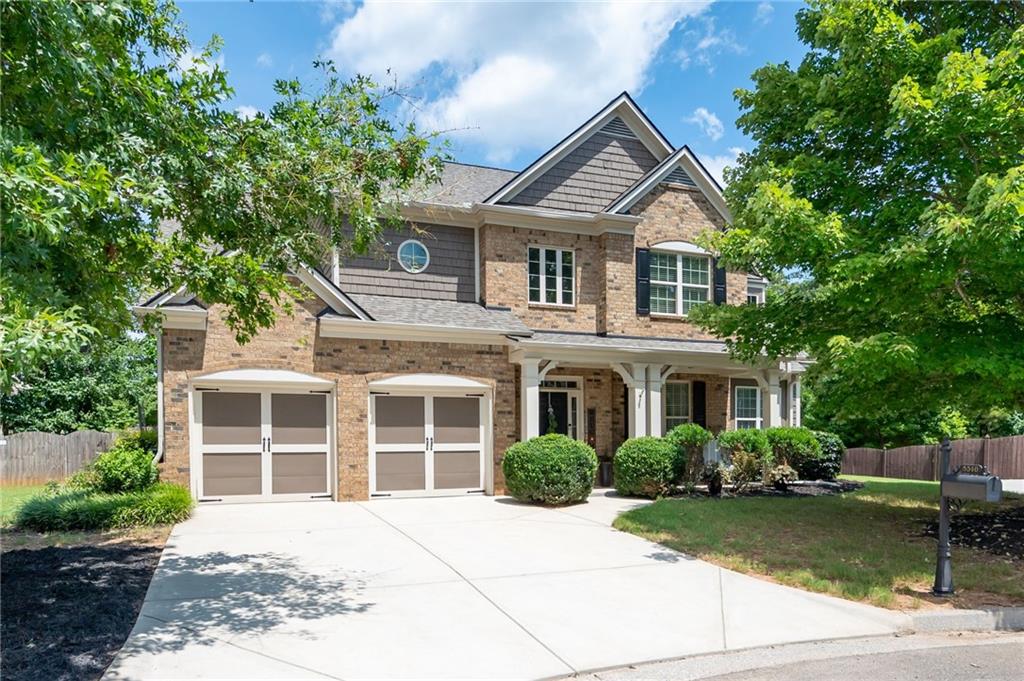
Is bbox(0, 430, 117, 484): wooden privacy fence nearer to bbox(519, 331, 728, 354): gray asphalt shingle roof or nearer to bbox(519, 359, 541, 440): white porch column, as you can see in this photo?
bbox(519, 359, 541, 440): white porch column

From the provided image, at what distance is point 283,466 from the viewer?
1291cm

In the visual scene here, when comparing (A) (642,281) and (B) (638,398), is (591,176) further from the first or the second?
(B) (638,398)

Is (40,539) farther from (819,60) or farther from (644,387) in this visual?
(819,60)

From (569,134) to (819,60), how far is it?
680 centimetres

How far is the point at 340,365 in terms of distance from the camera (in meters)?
13.1

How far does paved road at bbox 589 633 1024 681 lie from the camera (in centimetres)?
484

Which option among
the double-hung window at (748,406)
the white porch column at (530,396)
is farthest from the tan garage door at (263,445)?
the double-hung window at (748,406)

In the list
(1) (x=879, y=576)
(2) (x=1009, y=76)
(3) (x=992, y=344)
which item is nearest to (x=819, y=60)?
(2) (x=1009, y=76)

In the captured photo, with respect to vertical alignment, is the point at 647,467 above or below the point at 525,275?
below

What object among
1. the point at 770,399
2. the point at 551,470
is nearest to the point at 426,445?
the point at 551,470

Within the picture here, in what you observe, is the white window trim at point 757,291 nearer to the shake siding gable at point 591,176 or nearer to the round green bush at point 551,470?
the shake siding gable at point 591,176

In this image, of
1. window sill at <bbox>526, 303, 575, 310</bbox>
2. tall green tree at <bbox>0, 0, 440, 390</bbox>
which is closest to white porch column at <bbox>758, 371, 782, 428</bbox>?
window sill at <bbox>526, 303, 575, 310</bbox>

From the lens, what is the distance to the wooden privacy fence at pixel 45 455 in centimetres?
1738

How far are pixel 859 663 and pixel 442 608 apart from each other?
351 cm
